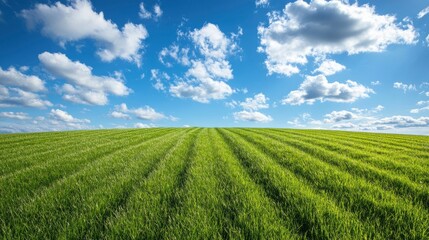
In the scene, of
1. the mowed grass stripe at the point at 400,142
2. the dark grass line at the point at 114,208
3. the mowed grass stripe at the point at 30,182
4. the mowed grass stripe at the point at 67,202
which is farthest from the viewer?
the mowed grass stripe at the point at 400,142

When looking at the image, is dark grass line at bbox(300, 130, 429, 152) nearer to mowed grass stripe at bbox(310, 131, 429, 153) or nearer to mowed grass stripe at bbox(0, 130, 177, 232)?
mowed grass stripe at bbox(310, 131, 429, 153)

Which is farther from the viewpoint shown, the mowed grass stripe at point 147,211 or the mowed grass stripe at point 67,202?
the mowed grass stripe at point 67,202

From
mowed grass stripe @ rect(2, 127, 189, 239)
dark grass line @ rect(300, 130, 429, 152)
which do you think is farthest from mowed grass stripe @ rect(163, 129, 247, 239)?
dark grass line @ rect(300, 130, 429, 152)

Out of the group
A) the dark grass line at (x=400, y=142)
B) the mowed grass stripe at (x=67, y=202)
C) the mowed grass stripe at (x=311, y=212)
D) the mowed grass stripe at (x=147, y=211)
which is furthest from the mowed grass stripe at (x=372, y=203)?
the dark grass line at (x=400, y=142)

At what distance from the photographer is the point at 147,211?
12.7 ft

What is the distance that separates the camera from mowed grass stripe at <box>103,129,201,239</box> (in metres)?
3.20

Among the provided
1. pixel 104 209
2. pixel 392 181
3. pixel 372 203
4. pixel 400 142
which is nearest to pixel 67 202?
pixel 104 209

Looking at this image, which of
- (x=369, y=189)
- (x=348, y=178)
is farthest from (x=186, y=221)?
(x=348, y=178)

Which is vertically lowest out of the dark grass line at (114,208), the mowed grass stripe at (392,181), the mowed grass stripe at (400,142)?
the dark grass line at (114,208)

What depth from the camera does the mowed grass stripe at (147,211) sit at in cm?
320

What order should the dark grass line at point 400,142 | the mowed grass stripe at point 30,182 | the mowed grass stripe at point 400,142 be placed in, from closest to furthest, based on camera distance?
the mowed grass stripe at point 30,182, the mowed grass stripe at point 400,142, the dark grass line at point 400,142

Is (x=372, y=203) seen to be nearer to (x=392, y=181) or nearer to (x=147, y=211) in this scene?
(x=392, y=181)

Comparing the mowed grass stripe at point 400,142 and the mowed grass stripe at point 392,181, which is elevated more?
the mowed grass stripe at point 400,142

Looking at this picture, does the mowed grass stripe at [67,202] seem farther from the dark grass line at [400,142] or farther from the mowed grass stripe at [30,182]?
the dark grass line at [400,142]
